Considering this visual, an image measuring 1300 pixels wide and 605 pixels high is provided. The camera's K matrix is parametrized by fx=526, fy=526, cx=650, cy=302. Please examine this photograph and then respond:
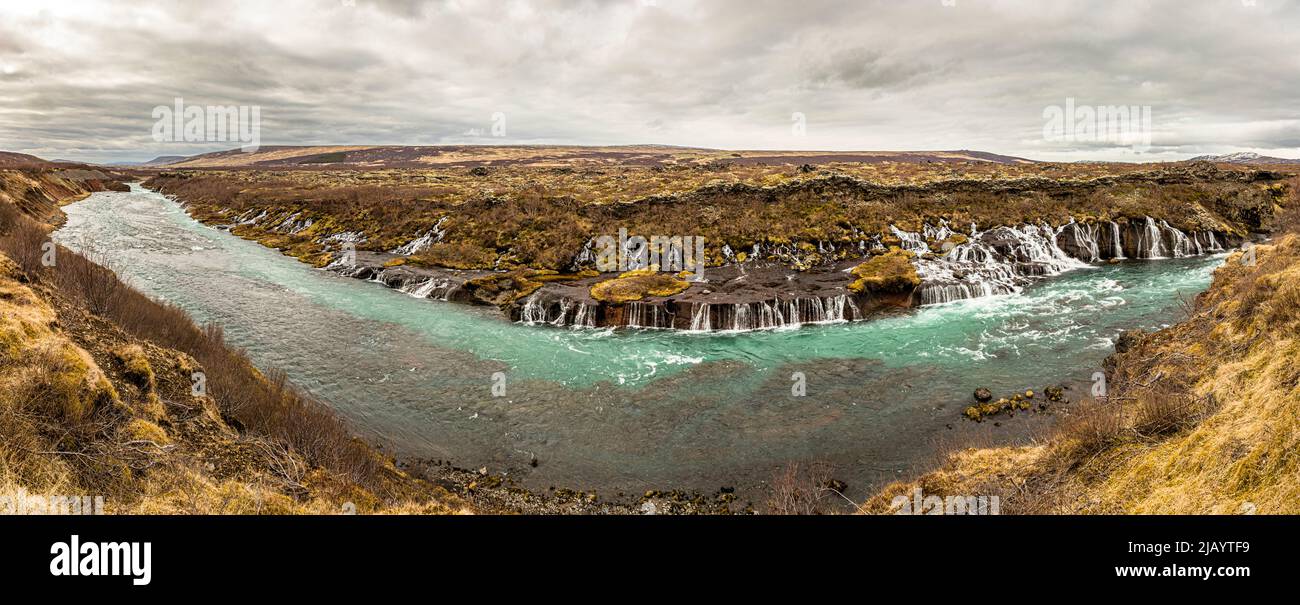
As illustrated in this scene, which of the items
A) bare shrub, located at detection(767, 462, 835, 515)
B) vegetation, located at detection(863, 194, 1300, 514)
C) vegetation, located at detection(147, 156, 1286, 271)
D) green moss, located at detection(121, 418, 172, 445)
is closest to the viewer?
vegetation, located at detection(863, 194, 1300, 514)

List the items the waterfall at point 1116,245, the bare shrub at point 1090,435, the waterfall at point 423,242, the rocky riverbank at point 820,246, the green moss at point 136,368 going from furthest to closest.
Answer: the waterfall at point 423,242
the waterfall at point 1116,245
the rocky riverbank at point 820,246
the green moss at point 136,368
the bare shrub at point 1090,435

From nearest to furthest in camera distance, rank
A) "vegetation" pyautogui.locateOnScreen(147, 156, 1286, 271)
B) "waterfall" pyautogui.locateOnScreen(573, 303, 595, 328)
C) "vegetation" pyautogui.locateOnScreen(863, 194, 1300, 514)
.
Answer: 1. "vegetation" pyautogui.locateOnScreen(863, 194, 1300, 514)
2. "waterfall" pyautogui.locateOnScreen(573, 303, 595, 328)
3. "vegetation" pyautogui.locateOnScreen(147, 156, 1286, 271)

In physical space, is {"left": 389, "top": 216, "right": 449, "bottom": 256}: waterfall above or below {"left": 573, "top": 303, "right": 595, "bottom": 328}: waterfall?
above

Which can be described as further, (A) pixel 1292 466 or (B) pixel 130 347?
(B) pixel 130 347

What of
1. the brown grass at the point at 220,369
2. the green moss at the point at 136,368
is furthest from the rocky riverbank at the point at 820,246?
the green moss at the point at 136,368

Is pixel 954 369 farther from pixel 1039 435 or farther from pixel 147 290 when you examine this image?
pixel 147 290

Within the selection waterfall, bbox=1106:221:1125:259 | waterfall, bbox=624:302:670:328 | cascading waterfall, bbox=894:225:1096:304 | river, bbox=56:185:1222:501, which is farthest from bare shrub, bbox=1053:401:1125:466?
waterfall, bbox=1106:221:1125:259

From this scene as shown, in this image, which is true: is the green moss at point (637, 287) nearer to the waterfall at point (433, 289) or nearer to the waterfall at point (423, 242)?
the waterfall at point (433, 289)

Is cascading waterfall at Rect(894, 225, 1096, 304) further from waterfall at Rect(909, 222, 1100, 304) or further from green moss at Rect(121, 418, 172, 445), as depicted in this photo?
green moss at Rect(121, 418, 172, 445)
